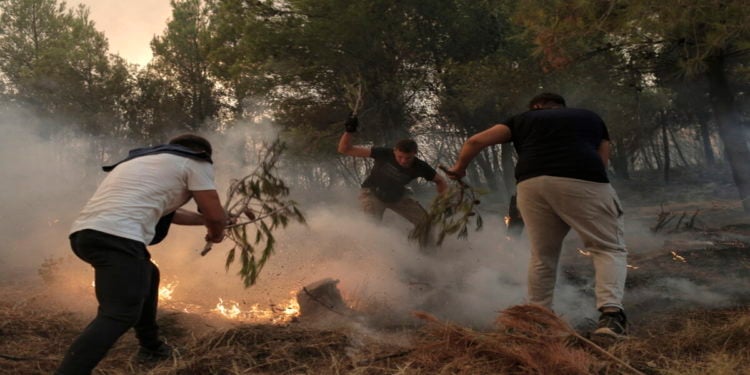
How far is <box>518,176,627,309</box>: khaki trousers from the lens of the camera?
9.82 feet

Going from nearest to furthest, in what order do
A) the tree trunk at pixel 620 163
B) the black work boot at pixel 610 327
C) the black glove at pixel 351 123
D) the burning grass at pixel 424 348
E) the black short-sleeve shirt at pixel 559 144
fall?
1. the burning grass at pixel 424 348
2. the black work boot at pixel 610 327
3. the black short-sleeve shirt at pixel 559 144
4. the black glove at pixel 351 123
5. the tree trunk at pixel 620 163

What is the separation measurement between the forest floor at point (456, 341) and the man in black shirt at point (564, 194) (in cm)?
A: 40

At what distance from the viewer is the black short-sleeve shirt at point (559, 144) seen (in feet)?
10.1

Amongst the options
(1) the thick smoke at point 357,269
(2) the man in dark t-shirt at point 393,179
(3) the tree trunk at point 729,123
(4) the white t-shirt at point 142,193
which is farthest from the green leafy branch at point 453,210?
(3) the tree trunk at point 729,123

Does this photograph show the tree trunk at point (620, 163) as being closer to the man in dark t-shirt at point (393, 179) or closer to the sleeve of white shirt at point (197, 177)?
the man in dark t-shirt at point (393, 179)

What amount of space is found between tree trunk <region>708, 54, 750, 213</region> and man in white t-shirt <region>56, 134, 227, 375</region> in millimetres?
9194

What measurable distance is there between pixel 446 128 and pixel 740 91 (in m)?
9.21

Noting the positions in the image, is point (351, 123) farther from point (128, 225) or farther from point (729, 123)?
point (729, 123)

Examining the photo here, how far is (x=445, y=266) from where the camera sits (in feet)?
17.9

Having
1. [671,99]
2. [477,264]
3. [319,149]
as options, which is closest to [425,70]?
[319,149]

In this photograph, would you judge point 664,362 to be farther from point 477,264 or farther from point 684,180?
point 684,180

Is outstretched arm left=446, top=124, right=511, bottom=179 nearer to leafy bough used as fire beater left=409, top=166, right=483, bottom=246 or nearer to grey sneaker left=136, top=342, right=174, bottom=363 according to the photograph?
leafy bough used as fire beater left=409, top=166, right=483, bottom=246

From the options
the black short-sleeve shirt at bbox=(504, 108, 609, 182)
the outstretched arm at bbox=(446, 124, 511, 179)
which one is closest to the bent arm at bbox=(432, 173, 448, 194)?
the outstretched arm at bbox=(446, 124, 511, 179)

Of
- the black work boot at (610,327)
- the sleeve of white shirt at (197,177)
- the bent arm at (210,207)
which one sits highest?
the sleeve of white shirt at (197,177)
